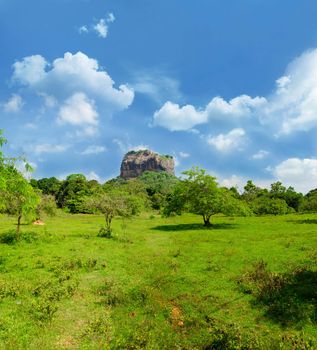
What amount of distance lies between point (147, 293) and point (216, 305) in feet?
13.1

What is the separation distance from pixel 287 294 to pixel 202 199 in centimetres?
3656

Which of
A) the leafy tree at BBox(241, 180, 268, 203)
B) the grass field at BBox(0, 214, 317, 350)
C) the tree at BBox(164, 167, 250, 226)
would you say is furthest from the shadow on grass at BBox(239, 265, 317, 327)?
the leafy tree at BBox(241, 180, 268, 203)

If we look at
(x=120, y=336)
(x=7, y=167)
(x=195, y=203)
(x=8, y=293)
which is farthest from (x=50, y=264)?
(x=195, y=203)

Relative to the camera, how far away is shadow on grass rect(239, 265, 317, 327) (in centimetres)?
1481

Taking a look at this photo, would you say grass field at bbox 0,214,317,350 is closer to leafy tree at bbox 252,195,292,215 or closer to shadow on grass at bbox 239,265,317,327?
shadow on grass at bbox 239,265,317,327

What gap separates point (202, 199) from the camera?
177 feet

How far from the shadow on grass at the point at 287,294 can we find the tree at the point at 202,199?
32033mm

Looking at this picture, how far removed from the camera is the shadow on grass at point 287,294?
14812 mm

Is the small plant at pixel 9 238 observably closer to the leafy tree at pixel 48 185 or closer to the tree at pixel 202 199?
the tree at pixel 202 199

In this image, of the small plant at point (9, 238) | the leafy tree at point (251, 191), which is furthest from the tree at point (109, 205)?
the leafy tree at point (251, 191)

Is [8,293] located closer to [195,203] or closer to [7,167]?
[7,167]

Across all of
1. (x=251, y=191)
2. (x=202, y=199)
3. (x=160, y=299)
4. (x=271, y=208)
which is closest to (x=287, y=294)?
(x=160, y=299)

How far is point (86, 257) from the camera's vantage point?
28.0 metres

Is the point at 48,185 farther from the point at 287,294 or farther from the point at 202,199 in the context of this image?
the point at 287,294
